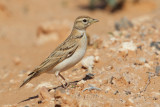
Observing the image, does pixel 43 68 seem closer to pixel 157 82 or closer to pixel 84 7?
pixel 157 82

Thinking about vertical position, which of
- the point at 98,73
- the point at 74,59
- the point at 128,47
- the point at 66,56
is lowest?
the point at 98,73

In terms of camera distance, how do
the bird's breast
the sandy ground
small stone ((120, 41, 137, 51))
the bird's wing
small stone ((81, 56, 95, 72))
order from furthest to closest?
small stone ((120, 41, 137, 51))
small stone ((81, 56, 95, 72))
the bird's wing
the bird's breast
the sandy ground

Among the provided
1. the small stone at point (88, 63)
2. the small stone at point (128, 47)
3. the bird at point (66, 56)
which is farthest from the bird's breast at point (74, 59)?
the small stone at point (128, 47)

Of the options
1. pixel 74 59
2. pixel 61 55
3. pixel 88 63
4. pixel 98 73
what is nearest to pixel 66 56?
pixel 61 55

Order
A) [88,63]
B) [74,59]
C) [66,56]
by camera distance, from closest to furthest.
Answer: [74,59]
[66,56]
[88,63]

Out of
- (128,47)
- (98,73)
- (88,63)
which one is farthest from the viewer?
(128,47)

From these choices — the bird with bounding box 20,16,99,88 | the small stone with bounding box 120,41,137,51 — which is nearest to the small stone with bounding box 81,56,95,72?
the small stone with bounding box 120,41,137,51

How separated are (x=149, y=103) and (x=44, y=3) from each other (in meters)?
20.4

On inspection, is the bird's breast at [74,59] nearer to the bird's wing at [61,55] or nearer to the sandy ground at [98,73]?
the bird's wing at [61,55]

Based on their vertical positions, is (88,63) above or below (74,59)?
above

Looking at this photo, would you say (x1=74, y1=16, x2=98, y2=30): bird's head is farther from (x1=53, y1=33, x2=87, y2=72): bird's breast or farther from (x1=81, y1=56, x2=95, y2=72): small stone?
(x1=81, y1=56, x2=95, y2=72): small stone

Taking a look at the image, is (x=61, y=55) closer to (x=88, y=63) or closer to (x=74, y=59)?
(x=74, y=59)

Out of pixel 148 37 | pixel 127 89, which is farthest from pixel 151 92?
pixel 148 37

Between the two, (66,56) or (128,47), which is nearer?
(66,56)
